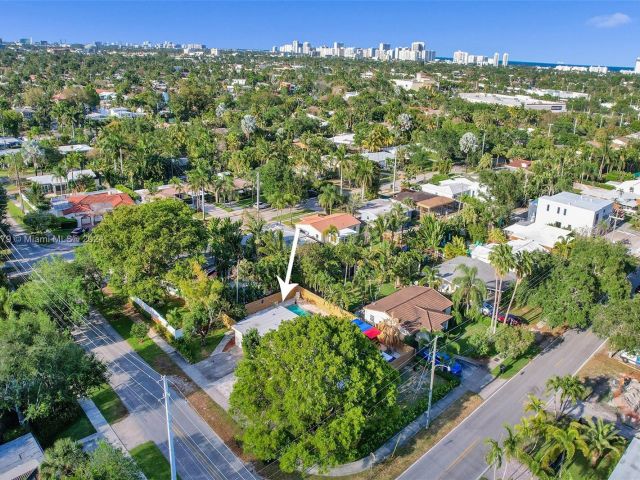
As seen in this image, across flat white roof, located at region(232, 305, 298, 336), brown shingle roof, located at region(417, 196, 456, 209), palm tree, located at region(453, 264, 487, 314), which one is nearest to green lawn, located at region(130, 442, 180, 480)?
flat white roof, located at region(232, 305, 298, 336)

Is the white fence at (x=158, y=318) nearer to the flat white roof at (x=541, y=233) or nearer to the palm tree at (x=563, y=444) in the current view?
the palm tree at (x=563, y=444)

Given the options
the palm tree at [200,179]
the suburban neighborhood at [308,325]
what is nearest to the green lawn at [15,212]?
the suburban neighborhood at [308,325]

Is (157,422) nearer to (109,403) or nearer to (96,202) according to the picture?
(109,403)

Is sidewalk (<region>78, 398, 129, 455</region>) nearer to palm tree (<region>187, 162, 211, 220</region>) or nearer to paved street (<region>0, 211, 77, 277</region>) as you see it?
paved street (<region>0, 211, 77, 277</region>)

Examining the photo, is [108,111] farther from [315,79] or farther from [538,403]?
[538,403]

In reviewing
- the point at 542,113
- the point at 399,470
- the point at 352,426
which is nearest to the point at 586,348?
the point at 399,470

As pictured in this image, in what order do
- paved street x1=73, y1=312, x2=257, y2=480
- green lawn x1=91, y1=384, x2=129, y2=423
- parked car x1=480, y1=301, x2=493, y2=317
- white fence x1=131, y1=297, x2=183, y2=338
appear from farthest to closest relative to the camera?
parked car x1=480, y1=301, x2=493, y2=317, white fence x1=131, y1=297, x2=183, y2=338, green lawn x1=91, y1=384, x2=129, y2=423, paved street x1=73, y1=312, x2=257, y2=480
